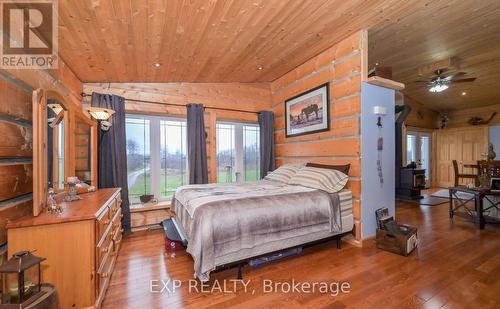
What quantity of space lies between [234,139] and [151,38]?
2.49 m

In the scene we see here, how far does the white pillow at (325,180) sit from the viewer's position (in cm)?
274

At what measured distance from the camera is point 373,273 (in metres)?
2.15

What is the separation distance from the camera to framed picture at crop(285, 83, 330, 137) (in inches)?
132

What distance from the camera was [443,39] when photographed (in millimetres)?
3373

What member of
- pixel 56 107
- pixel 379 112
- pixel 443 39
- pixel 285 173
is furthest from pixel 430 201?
pixel 56 107

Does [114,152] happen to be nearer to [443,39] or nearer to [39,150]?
[39,150]

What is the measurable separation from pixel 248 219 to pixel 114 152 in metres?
2.41

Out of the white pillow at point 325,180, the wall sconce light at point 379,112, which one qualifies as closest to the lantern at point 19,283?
the white pillow at point 325,180

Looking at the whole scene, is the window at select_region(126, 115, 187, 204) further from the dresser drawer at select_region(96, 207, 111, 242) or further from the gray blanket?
the dresser drawer at select_region(96, 207, 111, 242)

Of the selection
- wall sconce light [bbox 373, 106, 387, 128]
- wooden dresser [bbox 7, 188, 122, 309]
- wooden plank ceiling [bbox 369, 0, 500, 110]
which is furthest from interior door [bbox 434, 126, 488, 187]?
wooden dresser [bbox 7, 188, 122, 309]

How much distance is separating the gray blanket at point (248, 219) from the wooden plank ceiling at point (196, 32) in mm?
1747

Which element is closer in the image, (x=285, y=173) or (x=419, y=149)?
(x=285, y=173)

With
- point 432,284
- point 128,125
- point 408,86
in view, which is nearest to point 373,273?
point 432,284

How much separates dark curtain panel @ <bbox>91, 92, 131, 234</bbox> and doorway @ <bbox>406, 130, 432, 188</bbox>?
7.93 meters
